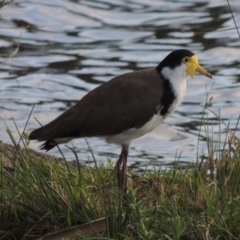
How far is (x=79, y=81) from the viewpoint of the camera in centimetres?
1280

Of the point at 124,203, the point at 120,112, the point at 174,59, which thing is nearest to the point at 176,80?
the point at 174,59

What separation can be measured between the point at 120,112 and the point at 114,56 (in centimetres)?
679

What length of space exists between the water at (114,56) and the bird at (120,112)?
8.67 ft

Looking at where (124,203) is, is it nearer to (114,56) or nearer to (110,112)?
(110,112)

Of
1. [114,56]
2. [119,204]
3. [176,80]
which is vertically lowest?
[114,56]

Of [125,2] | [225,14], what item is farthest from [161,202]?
[125,2]

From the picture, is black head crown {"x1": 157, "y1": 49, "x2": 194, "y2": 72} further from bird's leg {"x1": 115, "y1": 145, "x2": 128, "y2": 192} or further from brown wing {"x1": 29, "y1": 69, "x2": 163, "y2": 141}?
bird's leg {"x1": 115, "y1": 145, "x2": 128, "y2": 192}

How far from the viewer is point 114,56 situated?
45.1ft

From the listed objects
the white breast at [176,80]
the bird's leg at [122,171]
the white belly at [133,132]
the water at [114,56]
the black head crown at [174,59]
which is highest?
the black head crown at [174,59]

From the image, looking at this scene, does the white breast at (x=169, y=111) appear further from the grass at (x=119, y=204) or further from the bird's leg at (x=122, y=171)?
the grass at (x=119, y=204)

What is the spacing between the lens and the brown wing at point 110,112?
697cm

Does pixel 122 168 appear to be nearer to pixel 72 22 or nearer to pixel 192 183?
pixel 192 183

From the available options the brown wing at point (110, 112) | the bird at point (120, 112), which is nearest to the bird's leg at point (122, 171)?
the bird at point (120, 112)

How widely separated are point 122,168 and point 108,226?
4.72 feet
